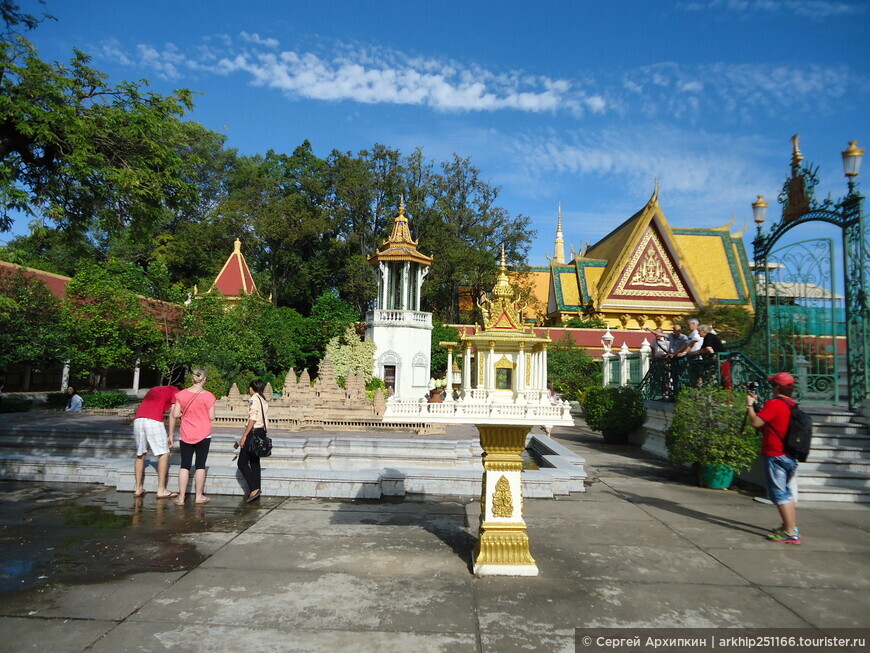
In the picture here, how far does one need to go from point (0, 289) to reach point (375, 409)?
39.9ft

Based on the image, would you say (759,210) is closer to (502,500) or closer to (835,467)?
(835,467)

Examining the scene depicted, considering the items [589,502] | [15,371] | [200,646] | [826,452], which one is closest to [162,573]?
[200,646]

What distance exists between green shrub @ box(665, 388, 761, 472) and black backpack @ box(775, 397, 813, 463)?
2048 millimetres

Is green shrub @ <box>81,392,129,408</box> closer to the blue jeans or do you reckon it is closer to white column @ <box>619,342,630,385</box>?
white column @ <box>619,342,630,385</box>

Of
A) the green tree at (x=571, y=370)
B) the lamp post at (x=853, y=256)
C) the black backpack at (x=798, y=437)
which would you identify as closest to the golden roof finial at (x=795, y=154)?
the lamp post at (x=853, y=256)

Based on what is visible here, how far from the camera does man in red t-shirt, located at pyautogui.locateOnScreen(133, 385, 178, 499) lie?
22.7 ft

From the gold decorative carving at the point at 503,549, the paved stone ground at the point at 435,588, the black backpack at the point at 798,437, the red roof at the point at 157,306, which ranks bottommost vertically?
the paved stone ground at the point at 435,588

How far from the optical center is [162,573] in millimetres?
4496

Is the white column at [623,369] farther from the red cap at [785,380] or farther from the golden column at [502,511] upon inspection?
the golden column at [502,511]

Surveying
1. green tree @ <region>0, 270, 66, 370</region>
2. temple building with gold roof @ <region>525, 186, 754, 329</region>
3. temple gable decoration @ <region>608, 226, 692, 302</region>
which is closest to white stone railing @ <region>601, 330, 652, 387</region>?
temple building with gold roof @ <region>525, 186, 754, 329</region>

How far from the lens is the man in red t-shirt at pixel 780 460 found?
5703 mm

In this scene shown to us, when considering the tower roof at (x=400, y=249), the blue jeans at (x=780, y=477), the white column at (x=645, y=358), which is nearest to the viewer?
the blue jeans at (x=780, y=477)

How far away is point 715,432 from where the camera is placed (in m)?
8.09

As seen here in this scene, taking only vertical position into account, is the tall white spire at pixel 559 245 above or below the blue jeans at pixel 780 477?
above
